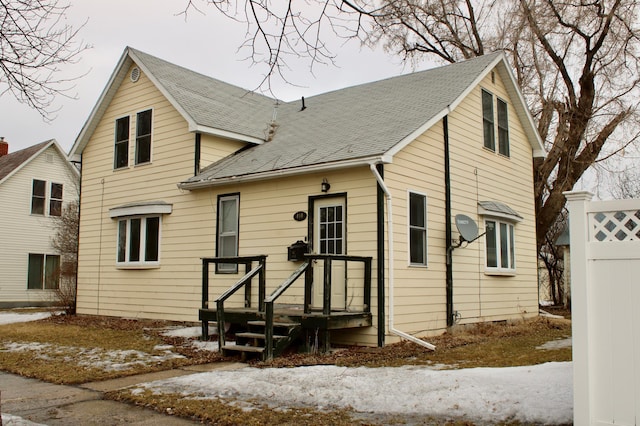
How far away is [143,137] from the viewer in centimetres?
1606

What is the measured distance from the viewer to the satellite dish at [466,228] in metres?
12.3

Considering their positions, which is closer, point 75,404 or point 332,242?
point 75,404

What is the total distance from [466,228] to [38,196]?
22.4 m

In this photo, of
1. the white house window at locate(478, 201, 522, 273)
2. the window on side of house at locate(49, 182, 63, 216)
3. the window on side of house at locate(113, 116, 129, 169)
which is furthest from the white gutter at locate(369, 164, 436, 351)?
the window on side of house at locate(49, 182, 63, 216)

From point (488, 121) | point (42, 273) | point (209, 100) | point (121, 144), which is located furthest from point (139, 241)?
point (42, 273)

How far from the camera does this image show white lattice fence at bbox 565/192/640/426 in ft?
16.5

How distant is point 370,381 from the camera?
7.35 m

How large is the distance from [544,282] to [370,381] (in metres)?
32.7

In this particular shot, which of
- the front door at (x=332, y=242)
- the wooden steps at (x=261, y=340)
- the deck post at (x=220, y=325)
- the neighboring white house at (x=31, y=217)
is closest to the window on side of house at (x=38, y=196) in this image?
the neighboring white house at (x=31, y=217)

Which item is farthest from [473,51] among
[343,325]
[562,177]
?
[343,325]

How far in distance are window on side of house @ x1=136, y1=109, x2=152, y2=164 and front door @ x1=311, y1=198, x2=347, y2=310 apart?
240 inches

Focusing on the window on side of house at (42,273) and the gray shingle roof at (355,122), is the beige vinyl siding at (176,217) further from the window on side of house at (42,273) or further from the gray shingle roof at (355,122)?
the window on side of house at (42,273)

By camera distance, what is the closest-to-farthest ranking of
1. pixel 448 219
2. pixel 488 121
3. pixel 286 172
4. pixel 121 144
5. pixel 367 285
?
1. pixel 367 285
2. pixel 286 172
3. pixel 448 219
4. pixel 488 121
5. pixel 121 144

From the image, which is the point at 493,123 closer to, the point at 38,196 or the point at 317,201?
the point at 317,201
